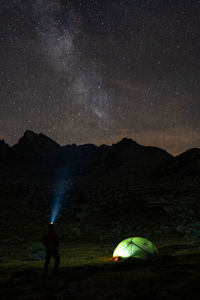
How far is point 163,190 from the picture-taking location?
128 ft

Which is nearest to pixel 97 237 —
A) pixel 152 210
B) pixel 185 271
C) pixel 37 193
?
pixel 152 210

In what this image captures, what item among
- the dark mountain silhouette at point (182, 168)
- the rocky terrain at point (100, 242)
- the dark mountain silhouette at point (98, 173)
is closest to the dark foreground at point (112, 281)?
the rocky terrain at point (100, 242)

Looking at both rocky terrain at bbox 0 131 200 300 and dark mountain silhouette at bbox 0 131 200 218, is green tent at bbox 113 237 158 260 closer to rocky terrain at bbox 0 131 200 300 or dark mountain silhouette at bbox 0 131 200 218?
rocky terrain at bbox 0 131 200 300

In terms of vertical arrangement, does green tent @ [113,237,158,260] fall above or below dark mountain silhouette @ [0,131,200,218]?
below

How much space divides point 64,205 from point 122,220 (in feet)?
33.2

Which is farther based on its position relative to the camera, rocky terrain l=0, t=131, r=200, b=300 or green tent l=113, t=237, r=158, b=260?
green tent l=113, t=237, r=158, b=260

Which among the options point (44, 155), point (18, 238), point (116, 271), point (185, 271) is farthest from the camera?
point (44, 155)

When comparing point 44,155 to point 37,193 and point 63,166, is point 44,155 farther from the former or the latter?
point 37,193

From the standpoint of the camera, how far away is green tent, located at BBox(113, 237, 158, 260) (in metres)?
12.9

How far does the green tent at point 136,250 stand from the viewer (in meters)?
12.9

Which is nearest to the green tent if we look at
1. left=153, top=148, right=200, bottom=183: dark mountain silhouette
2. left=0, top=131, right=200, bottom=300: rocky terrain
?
left=0, top=131, right=200, bottom=300: rocky terrain

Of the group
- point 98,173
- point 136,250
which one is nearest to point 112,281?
point 136,250

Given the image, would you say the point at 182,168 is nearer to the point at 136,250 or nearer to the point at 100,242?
the point at 100,242

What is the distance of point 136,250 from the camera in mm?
13078
